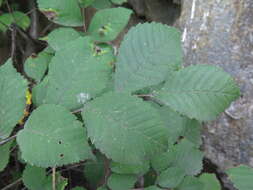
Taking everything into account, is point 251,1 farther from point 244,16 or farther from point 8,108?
point 8,108

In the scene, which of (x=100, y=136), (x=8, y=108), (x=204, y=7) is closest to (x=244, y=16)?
(x=204, y=7)

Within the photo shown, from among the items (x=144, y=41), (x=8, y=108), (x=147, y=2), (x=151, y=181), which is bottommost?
(x=151, y=181)

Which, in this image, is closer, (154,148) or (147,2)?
(154,148)

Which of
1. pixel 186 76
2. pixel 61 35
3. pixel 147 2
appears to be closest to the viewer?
pixel 186 76

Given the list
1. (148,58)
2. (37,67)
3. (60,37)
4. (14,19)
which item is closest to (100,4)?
(60,37)

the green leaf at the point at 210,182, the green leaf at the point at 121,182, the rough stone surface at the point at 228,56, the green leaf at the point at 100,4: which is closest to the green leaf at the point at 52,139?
the green leaf at the point at 121,182

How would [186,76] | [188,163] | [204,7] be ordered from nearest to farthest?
[186,76], [188,163], [204,7]
